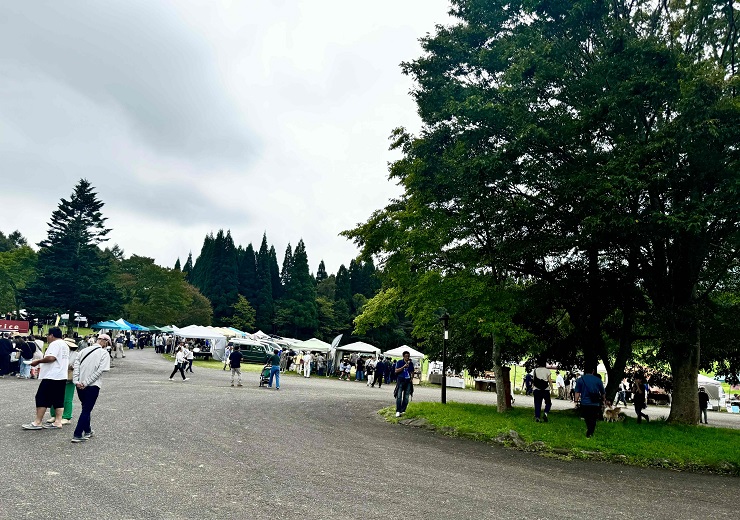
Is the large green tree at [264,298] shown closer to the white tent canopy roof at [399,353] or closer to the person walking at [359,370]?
the white tent canopy roof at [399,353]

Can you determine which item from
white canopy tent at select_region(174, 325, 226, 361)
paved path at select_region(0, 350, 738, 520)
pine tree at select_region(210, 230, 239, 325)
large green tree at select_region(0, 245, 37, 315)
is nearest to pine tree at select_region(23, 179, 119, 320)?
large green tree at select_region(0, 245, 37, 315)

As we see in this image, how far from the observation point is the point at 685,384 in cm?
1485

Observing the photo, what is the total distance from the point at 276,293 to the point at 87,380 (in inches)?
3111

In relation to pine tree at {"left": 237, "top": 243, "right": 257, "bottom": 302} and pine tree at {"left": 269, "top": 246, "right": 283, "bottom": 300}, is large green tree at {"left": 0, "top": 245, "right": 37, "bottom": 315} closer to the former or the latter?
pine tree at {"left": 237, "top": 243, "right": 257, "bottom": 302}

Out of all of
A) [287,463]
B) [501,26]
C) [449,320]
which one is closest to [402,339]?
[449,320]

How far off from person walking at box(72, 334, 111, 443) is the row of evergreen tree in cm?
6555

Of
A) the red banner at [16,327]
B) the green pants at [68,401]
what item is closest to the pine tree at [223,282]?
the red banner at [16,327]

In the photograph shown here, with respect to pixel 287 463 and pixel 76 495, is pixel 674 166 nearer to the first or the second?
pixel 287 463

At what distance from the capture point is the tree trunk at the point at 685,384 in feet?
47.9

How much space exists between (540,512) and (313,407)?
11016mm

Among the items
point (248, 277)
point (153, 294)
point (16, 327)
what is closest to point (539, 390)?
point (16, 327)

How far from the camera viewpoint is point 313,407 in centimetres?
1652

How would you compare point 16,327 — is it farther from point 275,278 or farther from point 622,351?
point 275,278

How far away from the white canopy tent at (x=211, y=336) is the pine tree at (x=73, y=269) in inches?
608
